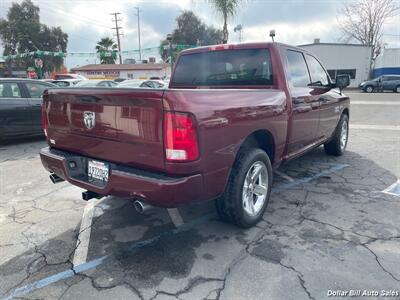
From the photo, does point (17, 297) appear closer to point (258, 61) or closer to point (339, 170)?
point (258, 61)

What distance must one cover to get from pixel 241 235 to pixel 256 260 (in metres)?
0.45

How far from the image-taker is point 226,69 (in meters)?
4.01

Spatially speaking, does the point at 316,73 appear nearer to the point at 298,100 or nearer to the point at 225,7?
the point at 298,100

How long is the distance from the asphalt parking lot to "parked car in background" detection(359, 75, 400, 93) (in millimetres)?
26408

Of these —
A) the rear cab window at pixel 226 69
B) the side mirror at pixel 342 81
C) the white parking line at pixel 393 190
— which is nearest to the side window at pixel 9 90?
the rear cab window at pixel 226 69

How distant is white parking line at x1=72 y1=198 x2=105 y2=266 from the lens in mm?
2838

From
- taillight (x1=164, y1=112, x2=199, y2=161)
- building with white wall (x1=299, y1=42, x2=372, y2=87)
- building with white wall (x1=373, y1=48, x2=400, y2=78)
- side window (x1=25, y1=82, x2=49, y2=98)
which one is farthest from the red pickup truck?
building with white wall (x1=373, y1=48, x2=400, y2=78)

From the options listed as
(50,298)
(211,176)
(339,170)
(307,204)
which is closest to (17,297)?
(50,298)

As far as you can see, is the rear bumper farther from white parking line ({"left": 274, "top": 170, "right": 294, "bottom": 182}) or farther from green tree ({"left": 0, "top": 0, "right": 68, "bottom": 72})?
green tree ({"left": 0, "top": 0, "right": 68, "bottom": 72})

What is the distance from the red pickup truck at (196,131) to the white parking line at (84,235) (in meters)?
0.49

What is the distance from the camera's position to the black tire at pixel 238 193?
117 inches

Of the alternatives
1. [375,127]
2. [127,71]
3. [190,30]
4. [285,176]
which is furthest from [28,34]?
[285,176]

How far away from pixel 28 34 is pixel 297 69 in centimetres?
4366

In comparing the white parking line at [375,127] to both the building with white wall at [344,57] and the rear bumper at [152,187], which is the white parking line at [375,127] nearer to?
the rear bumper at [152,187]
